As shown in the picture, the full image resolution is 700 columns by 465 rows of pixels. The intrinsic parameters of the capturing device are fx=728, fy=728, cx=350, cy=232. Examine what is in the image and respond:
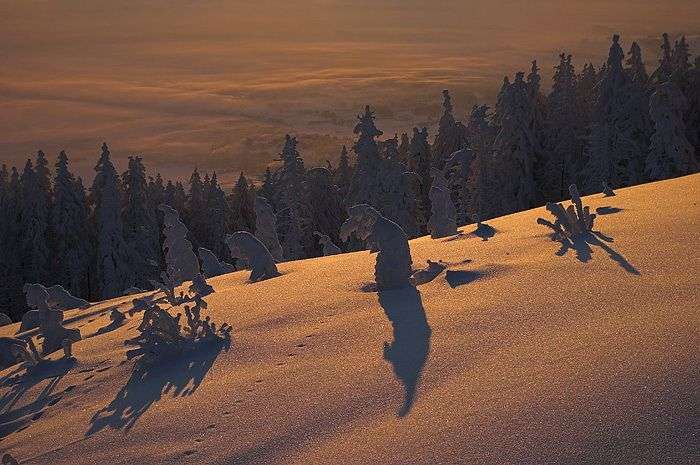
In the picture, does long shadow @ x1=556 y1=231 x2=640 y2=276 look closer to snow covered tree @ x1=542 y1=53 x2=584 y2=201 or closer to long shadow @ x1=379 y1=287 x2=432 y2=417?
long shadow @ x1=379 y1=287 x2=432 y2=417

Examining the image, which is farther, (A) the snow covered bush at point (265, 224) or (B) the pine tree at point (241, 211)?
(B) the pine tree at point (241, 211)

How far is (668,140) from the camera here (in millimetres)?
28172

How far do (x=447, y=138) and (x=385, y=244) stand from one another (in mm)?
34291

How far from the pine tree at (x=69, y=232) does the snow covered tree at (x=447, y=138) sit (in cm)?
1854

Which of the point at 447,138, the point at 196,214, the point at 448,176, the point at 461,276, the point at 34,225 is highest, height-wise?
the point at 461,276

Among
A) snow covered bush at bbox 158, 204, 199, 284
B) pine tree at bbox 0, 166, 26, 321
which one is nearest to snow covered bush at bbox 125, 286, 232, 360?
snow covered bush at bbox 158, 204, 199, 284

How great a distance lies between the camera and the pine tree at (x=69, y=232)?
34938mm

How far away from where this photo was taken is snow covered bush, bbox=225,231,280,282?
9.08m

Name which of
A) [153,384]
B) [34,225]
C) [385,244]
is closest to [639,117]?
[385,244]

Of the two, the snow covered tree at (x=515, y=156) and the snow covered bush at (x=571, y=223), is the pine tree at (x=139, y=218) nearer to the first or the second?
the snow covered tree at (x=515, y=156)

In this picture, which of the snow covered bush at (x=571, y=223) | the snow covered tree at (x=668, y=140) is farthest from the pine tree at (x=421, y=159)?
the snow covered bush at (x=571, y=223)

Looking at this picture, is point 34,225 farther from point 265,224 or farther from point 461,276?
point 461,276

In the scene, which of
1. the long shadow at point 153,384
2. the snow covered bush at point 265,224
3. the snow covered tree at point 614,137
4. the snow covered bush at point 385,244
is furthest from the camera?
the snow covered tree at point 614,137

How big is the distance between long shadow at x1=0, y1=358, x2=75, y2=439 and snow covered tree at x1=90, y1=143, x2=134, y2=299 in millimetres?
27520
